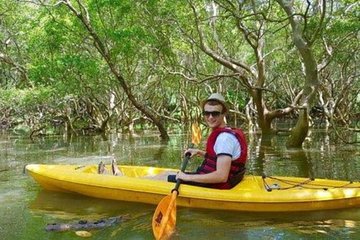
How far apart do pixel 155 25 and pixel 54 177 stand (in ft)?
31.0

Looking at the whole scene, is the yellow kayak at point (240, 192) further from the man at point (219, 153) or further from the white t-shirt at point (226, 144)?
the white t-shirt at point (226, 144)

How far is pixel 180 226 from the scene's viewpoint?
4711mm

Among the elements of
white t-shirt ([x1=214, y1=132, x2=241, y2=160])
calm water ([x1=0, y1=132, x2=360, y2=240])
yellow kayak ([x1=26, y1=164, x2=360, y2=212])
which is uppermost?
white t-shirt ([x1=214, y1=132, x2=241, y2=160])

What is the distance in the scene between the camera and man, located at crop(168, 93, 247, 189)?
470 centimetres

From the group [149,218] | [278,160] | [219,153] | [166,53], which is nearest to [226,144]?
[219,153]

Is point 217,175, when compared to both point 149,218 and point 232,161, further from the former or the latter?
point 149,218

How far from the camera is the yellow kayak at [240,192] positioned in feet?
16.5

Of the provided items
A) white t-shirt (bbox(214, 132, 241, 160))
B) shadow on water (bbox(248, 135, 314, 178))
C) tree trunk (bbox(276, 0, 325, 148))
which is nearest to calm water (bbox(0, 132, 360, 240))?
shadow on water (bbox(248, 135, 314, 178))

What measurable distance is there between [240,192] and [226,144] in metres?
0.65

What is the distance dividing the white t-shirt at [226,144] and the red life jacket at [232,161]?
4 cm

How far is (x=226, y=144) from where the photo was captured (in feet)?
15.3

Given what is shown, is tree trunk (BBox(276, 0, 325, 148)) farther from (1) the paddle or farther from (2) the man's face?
(1) the paddle

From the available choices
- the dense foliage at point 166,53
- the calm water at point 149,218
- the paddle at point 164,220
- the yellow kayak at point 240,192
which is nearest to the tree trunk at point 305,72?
the dense foliage at point 166,53

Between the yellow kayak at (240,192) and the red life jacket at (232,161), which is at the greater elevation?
the red life jacket at (232,161)
